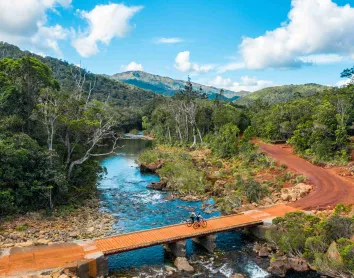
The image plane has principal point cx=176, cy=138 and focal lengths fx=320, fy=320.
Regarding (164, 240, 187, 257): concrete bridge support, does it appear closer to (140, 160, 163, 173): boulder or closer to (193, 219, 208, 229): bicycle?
(193, 219, 208, 229): bicycle

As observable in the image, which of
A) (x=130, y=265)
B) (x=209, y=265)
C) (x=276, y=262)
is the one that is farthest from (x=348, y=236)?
(x=130, y=265)

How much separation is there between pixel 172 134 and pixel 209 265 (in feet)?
183

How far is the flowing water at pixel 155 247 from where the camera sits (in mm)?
18203

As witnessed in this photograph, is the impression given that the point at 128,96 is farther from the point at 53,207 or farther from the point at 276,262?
the point at 276,262

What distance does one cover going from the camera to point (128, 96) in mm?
156875

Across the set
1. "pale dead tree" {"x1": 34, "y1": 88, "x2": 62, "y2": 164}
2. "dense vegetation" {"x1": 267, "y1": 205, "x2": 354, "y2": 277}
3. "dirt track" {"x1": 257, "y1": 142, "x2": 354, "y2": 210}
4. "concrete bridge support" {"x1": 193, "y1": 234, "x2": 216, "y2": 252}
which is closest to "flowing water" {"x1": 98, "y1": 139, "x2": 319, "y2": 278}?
"concrete bridge support" {"x1": 193, "y1": 234, "x2": 216, "y2": 252}

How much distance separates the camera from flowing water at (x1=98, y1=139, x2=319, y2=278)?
18203 mm

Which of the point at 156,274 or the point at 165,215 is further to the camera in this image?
the point at 165,215

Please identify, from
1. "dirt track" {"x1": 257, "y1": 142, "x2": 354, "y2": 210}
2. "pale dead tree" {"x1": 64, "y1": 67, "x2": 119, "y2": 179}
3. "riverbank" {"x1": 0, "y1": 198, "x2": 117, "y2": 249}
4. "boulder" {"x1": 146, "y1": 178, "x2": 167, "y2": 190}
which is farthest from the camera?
"boulder" {"x1": 146, "y1": 178, "x2": 167, "y2": 190}

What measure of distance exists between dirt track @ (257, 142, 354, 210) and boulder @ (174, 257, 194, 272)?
38.3ft

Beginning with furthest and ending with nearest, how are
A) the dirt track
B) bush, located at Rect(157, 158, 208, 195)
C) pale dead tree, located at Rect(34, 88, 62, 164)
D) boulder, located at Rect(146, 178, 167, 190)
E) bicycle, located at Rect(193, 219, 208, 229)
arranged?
boulder, located at Rect(146, 178, 167, 190) < bush, located at Rect(157, 158, 208, 195) < the dirt track < pale dead tree, located at Rect(34, 88, 62, 164) < bicycle, located at Rect(193, 219, 208, 229)

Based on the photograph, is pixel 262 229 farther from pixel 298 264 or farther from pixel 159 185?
Answer: pixel 159 185

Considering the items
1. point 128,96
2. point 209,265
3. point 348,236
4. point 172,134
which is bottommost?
point 209,265

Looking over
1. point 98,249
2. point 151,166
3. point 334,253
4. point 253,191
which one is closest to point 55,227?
point 98,249
